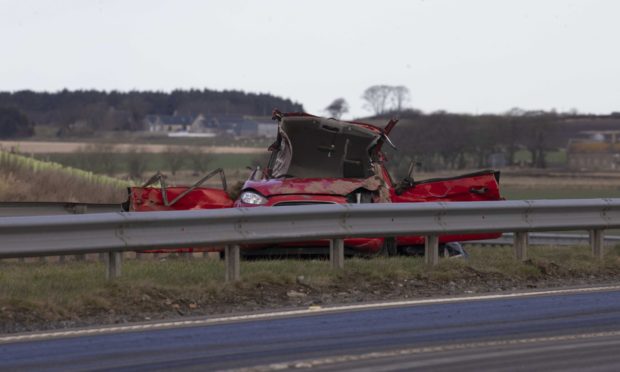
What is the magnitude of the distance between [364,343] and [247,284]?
9.44ft

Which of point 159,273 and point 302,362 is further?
point 159,273

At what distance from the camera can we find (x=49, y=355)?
318 inches

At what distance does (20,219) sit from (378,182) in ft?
17.7

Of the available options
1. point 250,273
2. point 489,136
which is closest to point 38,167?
point 250,273

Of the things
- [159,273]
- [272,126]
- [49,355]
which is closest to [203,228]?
[159,273]

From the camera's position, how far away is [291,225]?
39.0ft

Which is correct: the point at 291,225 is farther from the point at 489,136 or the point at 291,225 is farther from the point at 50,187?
the point at 489,136

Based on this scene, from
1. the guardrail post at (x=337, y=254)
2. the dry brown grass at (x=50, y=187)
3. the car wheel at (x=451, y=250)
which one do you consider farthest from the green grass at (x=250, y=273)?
the dry brown grass at (x=50, y=187)

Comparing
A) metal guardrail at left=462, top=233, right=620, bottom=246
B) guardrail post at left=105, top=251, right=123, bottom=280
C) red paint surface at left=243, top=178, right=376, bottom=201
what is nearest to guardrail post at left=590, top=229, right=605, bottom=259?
red paint surface at left=243, top=178, right=376, bottom=201

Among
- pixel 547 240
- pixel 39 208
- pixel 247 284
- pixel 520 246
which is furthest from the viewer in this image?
pixel 547 240

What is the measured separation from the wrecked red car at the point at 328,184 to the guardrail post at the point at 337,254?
1.30 metres

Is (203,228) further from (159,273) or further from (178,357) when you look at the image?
(178,357)

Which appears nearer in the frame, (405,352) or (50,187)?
(405,352)

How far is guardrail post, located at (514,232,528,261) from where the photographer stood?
13.5m
